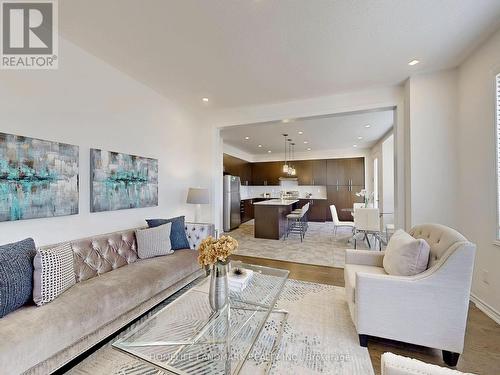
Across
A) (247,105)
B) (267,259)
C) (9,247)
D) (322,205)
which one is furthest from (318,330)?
(322,205)

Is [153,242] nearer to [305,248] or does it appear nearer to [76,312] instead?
[76,312]

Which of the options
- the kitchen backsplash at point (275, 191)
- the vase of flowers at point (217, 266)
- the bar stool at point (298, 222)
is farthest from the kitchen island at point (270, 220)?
the vase of flowers at point (217, 266)

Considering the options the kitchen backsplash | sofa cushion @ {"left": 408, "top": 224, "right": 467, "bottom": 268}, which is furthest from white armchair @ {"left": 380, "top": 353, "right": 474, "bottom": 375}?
the kitchen backsplash

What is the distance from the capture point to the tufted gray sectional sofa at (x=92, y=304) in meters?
1.25

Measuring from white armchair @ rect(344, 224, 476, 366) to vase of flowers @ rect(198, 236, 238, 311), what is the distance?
1.06m

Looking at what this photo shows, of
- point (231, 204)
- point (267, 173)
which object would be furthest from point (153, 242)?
point (267, 173)

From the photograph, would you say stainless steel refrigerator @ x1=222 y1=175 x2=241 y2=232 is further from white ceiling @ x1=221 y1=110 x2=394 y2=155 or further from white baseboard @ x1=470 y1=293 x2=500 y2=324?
white baseboard @ x1=470 y1=293 x2=500 y2=324

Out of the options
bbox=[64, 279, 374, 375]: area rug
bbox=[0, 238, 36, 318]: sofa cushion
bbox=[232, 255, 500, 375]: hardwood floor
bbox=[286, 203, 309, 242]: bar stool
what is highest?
bbox=[0, 238, 36, 318]: sofa cushion

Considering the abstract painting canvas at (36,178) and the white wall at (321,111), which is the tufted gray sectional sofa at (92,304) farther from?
the white wall at (321,111)

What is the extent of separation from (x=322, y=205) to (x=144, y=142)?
6896 mm

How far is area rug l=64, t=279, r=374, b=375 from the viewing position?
152 centimetres

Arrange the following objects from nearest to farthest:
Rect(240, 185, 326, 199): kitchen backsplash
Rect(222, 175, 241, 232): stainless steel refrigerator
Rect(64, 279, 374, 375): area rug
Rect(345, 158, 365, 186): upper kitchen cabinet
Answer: Rect(64, 279, 374, 375): area rug, Rect(222, 175, 241, 232): stainless steel refrigerator, Rect(345, 158, 365, 186): upper kitchen cabinet, Rect(240, 185, 326, 199): kitchen backsplash

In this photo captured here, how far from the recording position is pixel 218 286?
1562mm

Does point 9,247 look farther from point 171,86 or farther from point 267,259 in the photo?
point 267,259
